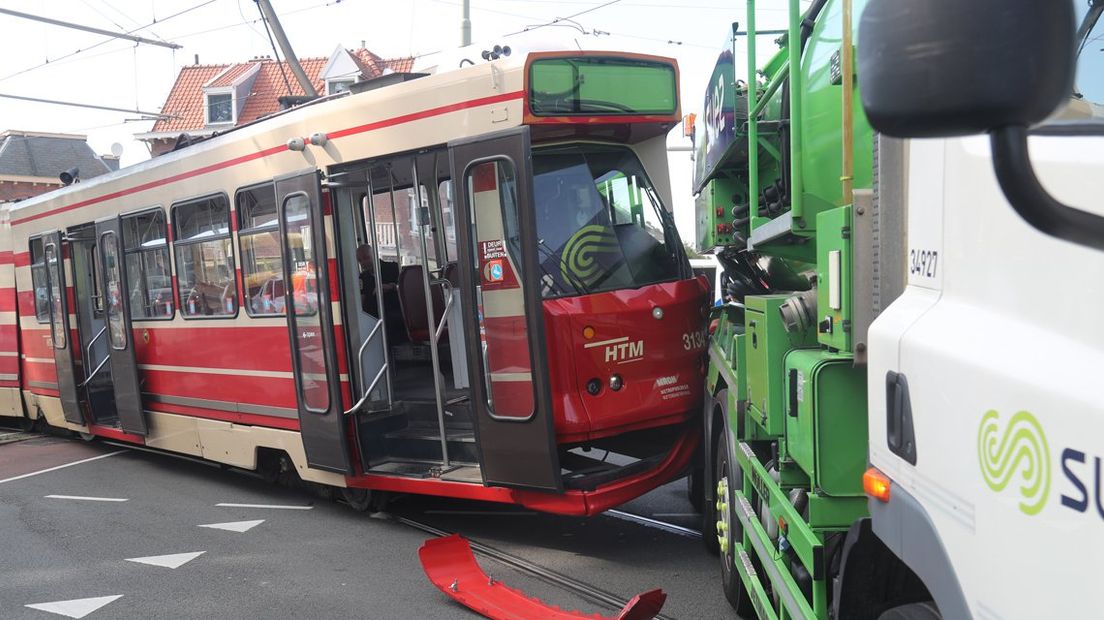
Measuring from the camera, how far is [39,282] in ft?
39.0

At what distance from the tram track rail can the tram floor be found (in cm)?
4

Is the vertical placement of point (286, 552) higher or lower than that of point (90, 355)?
lower

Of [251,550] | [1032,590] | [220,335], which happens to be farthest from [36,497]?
[1032,590]

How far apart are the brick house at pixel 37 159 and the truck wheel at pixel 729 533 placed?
1576 inches

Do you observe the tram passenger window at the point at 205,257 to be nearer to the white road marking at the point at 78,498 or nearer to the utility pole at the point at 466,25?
the white road marking at the point at 78,498

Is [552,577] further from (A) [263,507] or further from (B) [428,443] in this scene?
(A) [263,507]

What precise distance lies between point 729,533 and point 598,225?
231 cm

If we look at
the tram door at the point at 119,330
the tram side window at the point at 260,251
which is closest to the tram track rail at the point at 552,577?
the tram side window at the point at 260,251

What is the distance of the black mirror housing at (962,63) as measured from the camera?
1243 millimetres

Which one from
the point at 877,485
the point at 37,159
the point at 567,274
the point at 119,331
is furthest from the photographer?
the point at 37,159

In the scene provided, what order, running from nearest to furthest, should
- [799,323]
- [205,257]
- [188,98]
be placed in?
[799,323], [205,257], [188,98]

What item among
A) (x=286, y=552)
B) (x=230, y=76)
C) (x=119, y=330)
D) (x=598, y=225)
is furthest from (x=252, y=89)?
(x=598, y=225)

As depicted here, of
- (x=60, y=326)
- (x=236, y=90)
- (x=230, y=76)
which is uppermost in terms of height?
(x=230, y=76)

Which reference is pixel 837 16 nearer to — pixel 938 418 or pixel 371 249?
pixel 938 418
